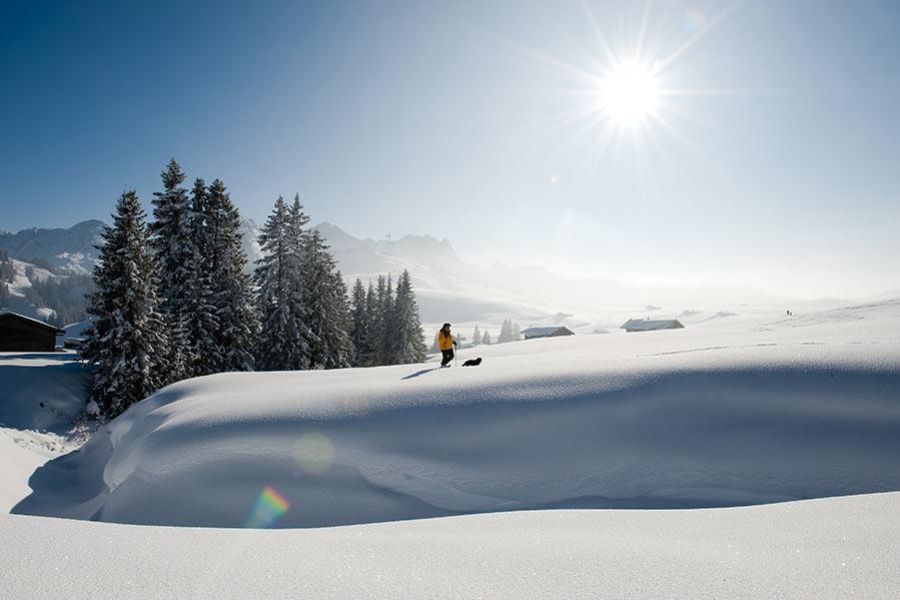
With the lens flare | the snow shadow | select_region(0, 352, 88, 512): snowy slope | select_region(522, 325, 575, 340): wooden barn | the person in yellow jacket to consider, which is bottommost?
select_region(0, 352, 88, 512): snowy slope

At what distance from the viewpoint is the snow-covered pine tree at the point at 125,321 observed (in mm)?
21078

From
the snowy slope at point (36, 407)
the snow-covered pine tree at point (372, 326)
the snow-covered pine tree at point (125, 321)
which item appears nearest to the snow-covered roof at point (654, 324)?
the snow-covered pine tree at point (372, 326)

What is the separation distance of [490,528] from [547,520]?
2.31ft

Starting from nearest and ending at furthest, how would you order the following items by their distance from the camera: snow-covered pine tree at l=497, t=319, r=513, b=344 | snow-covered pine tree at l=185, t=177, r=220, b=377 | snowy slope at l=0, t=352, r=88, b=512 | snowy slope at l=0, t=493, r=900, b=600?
snowy slope at l=0, t=493, r=900, b=600, snowy slope at l=0, t=352, r=88, b=512, snow-covered pine tree at l=185, t=177, r=220, b=377, snow-covered pine tree at l=497, t=319, r=513, b=344

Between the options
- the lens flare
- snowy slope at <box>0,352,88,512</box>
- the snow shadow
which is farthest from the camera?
snowy slope at <box>0,352,88,512</box>

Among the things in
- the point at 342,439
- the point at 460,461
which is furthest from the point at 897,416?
the point at 342,439

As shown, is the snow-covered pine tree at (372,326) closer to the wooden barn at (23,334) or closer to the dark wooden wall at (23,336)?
A: the wooden barn at (23,334)

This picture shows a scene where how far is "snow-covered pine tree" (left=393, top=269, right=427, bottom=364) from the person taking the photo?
45125 mm

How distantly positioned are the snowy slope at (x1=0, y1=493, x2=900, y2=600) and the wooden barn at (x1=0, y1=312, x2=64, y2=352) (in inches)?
1695

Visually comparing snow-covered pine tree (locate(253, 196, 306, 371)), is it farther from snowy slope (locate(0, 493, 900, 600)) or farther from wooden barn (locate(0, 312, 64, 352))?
snowy slope (locate(0, 493, 900, 600))

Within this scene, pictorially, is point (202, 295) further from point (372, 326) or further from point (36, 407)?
point (372, 326)

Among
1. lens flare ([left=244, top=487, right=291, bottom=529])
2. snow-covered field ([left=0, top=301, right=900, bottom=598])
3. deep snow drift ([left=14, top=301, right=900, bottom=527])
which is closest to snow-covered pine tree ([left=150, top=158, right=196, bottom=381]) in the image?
snow-covered field ([left=0, top=301, right=900, bottom=598])

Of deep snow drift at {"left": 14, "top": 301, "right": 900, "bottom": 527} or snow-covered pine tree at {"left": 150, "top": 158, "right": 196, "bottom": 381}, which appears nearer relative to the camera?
deep snow drift at {"left": 14, "top": 301, "right": 900, "bottom": 527}

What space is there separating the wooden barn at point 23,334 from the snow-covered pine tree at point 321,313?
22873 mm
